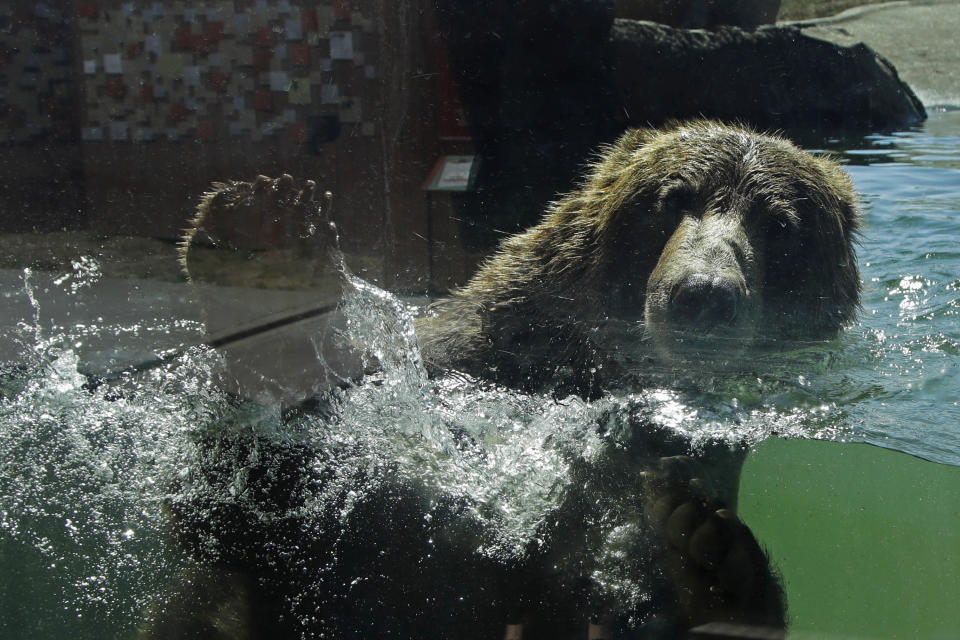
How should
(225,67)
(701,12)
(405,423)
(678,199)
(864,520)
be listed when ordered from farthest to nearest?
(864,520)
(405,423)
(678,199)
(225,67)
(701,12)

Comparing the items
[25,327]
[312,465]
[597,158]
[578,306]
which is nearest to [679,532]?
[578,306]

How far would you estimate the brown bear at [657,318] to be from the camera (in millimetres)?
2027

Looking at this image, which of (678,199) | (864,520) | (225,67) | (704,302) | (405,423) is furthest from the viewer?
(864,520)

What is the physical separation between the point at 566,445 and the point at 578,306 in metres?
0.49

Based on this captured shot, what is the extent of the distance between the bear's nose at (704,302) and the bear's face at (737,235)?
3cm

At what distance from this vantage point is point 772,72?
199 cm

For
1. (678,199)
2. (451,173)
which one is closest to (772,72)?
(678,199)

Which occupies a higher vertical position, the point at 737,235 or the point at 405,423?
the point at 737,235

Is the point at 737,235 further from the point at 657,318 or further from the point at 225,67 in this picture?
the point at 225,67

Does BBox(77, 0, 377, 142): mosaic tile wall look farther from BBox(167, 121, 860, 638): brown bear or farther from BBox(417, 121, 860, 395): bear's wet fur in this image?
BBox(417, 121, 860, 395): bear's wet fur

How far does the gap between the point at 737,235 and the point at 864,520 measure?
2899 mm

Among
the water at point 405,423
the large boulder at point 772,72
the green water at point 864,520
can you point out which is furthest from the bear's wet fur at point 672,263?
the green water at point 864,520

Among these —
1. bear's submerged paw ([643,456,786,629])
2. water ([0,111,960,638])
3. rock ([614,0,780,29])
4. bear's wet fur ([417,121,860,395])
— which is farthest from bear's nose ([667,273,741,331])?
rock ([614,0,780,29])

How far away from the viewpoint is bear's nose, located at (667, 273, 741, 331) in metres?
1.77
